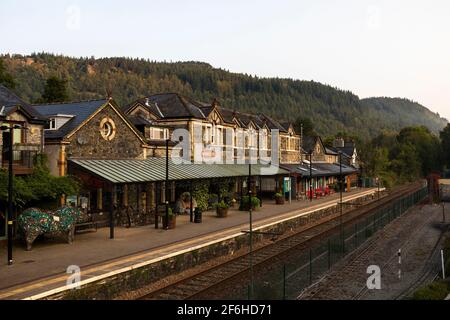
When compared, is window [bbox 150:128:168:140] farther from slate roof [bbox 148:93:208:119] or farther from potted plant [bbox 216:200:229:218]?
potted plant [bbox 216:200:229:218]

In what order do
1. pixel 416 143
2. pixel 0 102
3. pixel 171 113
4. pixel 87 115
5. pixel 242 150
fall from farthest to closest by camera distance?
pixel 416 143
pixel 242 150
pixel 171 113
pixel 87 115
pixel 0 102

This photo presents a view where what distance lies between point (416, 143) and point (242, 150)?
87.0 m

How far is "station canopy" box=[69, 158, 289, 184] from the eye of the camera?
2384 cm

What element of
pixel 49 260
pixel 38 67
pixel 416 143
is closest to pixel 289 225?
pixel 49 260

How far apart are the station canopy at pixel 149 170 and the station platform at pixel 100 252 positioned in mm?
3011

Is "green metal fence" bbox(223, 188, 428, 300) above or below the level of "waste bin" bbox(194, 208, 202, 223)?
below

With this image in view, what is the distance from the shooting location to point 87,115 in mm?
25672

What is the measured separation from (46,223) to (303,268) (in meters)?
11.4

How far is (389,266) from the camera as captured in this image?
1992cm

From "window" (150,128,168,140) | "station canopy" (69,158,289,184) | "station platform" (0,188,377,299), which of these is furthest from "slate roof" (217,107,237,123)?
"station platform" (0,188,377,299)

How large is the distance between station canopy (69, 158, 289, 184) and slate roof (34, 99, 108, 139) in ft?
6.33

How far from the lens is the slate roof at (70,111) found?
24.6 m

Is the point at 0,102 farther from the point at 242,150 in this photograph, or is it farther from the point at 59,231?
the point at 242,150

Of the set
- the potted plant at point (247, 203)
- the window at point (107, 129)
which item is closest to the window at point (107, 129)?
the window at point (107, 129)
